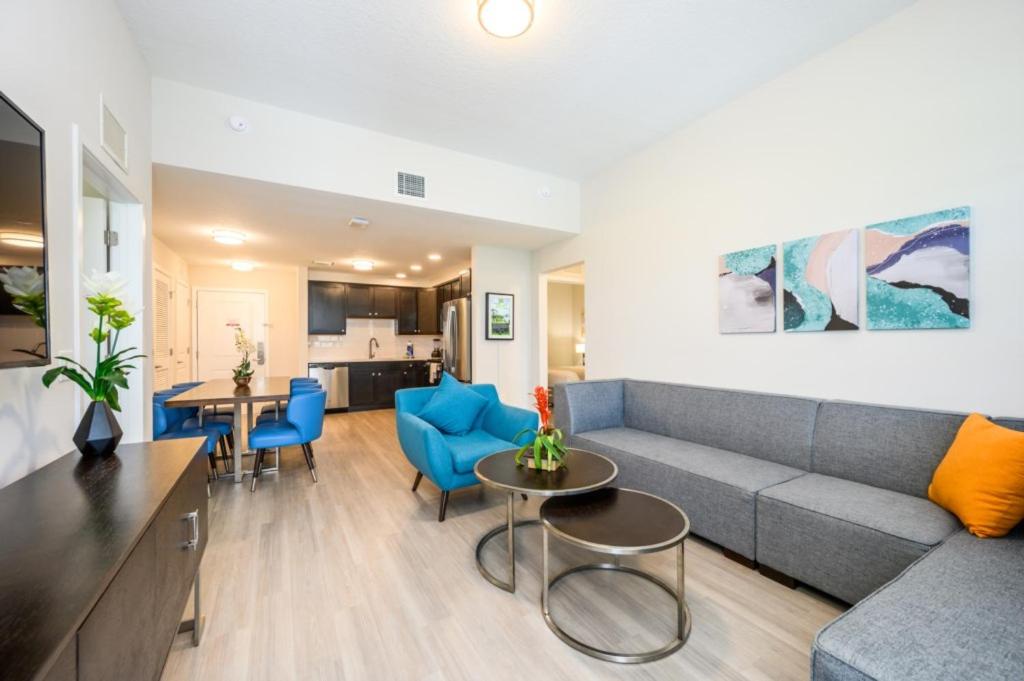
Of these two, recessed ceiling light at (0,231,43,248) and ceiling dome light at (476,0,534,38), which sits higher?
ceiling dome light at (476,0,534,38)

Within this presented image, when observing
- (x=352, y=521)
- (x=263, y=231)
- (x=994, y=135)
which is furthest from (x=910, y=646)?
(x=263, y=231)

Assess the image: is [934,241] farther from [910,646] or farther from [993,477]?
[910,646]

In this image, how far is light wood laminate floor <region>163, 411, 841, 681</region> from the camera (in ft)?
5.05

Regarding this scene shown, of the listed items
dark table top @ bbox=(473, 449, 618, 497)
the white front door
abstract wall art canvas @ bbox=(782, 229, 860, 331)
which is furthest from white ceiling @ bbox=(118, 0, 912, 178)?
the white front door

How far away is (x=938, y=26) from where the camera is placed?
7.29 ft

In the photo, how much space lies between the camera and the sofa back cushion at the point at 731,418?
8.20ft

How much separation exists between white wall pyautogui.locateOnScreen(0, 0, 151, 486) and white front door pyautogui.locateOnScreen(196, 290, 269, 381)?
18.6 ft

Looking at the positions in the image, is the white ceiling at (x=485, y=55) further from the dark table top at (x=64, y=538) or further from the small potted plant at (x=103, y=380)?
the dark table top at (x=64, y=538)

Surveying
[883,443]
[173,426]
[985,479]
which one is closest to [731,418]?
[883,443]

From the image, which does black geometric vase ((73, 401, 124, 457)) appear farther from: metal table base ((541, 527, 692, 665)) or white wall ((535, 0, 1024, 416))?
white wall ((535, 0, 1024, 416))

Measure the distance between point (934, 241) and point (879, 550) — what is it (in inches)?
68.2

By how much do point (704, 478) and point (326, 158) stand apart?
374 cm

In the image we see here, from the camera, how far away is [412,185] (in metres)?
3.82

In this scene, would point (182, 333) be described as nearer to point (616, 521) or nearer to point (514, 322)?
point (514, 322)
